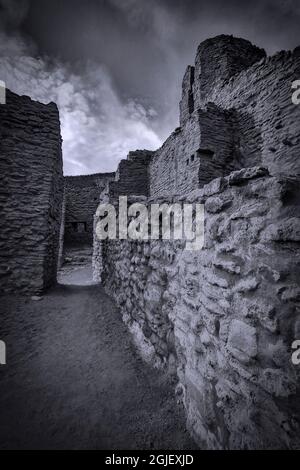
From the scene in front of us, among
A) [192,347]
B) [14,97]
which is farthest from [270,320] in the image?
[14,97]

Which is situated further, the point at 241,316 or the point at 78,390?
the point at 78,390

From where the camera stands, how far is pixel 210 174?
21.7 ft

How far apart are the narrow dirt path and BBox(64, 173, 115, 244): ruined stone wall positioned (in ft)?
37.4

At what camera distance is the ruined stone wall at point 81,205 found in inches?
593

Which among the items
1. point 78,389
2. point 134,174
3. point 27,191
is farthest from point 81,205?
point 78,389

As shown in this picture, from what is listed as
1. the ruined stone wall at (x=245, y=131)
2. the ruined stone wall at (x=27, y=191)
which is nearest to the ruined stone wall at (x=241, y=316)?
the ruined stone wall at (x=27, y=191)

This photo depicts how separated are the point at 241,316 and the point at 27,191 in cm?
Answer: 481

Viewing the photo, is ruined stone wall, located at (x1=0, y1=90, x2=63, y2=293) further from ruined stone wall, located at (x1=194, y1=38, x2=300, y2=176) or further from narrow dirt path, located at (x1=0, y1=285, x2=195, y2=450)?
ruined stone wall, located at (x1=194, y1=38, x2=300, y2=176)

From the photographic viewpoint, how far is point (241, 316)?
1.42m

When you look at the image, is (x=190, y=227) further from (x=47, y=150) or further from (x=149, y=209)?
(x=47, y=150)

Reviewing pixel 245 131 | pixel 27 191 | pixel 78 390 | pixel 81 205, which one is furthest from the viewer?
pixel 81 205

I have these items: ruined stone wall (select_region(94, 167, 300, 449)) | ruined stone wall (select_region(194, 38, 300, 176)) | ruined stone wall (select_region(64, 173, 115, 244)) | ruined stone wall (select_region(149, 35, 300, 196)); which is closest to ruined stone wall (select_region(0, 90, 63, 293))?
ruined stone wall (select_region(94, 167, 300, 449))

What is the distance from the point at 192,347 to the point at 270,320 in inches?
38.3

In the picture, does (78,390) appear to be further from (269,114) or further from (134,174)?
(134,174)
